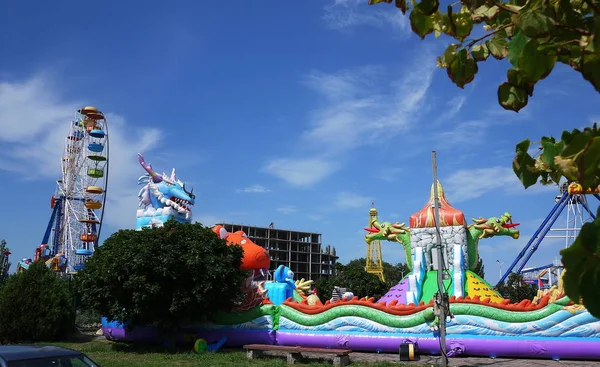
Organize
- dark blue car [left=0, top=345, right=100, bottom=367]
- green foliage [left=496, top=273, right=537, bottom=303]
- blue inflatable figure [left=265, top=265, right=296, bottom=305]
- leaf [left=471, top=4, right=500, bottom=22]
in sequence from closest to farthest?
1. leaf [left=471, top=4, right=500, bottom=22]
2. dark blue car [left=0, top=345, right=100, bottom=367]
3. blue inflatable figure [left=265, top=265, right=296, bottom=305]
4. green foliage [left=496, top=273, right=537, bottom=303]

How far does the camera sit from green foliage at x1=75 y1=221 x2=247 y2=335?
52.9 feet

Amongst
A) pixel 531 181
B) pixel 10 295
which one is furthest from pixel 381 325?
pixel 10 295

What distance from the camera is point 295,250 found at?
7244cm

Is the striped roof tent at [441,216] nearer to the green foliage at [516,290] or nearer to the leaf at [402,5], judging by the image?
the green foliage at [516,290]

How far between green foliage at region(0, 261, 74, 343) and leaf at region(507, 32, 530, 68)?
22.5 metres

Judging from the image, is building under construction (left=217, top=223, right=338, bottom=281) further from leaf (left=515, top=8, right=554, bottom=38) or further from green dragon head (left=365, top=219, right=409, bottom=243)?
leaf (left=515, top=8, right=554, bottom=38)

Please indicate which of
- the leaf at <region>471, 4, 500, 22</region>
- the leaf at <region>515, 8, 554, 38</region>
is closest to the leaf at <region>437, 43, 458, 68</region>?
the leaf at <region>471, 4, 500, 22</region>

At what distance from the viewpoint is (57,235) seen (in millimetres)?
45469

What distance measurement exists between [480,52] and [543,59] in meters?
0.50

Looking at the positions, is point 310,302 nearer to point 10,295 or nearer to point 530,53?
A: point 10,295

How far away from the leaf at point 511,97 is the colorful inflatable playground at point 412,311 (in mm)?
11704

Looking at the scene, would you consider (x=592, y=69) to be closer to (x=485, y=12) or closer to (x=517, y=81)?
(x=517, y=81)

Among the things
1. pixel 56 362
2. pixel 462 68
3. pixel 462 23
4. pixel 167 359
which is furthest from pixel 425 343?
pixel 462 23

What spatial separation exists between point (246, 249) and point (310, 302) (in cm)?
386
